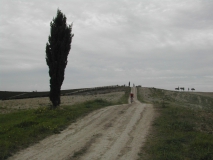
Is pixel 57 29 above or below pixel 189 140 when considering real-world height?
above

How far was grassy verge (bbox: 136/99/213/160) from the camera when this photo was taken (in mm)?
9734

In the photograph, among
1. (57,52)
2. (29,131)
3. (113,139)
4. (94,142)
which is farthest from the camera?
(57,52)

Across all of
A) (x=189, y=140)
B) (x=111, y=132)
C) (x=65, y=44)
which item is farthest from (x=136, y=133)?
(x=65, y=44)

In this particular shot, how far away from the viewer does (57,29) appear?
23719mm

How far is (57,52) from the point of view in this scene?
2359 centimetres

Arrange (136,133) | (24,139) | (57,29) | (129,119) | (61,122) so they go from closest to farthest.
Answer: (24,139)
(136,133)
(61,122)
(129,119)
(57,29)

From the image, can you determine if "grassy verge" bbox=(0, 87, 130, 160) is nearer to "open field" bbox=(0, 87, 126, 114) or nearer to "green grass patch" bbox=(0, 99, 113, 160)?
"green grass patch" bbox=(0, 99, 113, 160)

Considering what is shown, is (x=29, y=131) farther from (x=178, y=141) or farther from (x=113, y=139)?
(x=178, y=141)

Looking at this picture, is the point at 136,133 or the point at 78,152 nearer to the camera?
the point at 78,152

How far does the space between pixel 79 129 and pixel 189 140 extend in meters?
6.52

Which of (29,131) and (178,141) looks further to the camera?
(29,131)

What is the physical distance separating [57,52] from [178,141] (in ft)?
50.9

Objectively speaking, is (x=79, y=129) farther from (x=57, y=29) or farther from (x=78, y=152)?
(x=57, y=29)

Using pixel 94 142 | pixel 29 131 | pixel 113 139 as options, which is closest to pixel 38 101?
pixel 29 131
